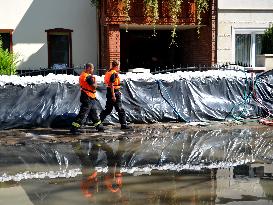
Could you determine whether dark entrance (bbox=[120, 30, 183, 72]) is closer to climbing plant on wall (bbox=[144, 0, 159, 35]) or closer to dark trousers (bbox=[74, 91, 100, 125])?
climbing plant on wall (bbox=[144, 0, 159, 35])

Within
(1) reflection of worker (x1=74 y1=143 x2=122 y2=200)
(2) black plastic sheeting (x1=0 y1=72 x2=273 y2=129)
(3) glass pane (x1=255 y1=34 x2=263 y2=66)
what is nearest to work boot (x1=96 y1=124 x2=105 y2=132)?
(2) black plastic sheeting (x1=0 y1=72 x2=273 y2=129)

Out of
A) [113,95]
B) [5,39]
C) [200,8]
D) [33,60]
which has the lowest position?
[113,95]

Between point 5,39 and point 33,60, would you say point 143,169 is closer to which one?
point 33,60

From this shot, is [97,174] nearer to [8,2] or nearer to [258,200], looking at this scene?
[258,200]

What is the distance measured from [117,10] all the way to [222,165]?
945 cm

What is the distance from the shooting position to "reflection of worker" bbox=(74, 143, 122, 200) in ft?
22.2

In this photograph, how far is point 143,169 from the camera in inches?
314

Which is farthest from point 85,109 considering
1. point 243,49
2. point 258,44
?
point 258,44

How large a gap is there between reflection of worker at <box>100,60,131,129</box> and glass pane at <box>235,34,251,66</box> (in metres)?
7.77

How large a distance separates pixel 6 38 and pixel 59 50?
2.00m

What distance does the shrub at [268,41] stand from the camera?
54.0 ft

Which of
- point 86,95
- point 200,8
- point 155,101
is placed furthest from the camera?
point 200,8

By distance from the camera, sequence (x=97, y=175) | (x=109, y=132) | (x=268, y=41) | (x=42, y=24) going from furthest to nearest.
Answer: (x=42, y=24) → (x=268, y=41) → (x=109, y=132) → (x=97, y=175)

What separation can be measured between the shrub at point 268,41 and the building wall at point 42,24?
6223 mm
